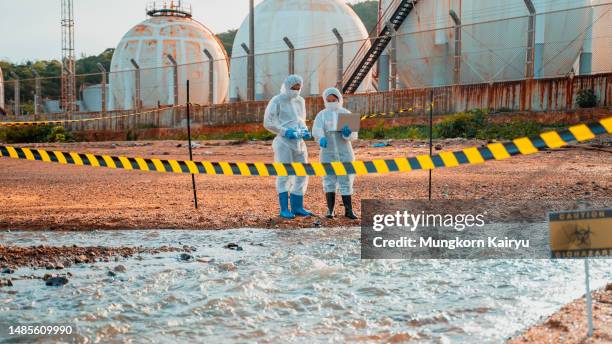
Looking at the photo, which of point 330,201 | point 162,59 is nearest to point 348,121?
point 330,201

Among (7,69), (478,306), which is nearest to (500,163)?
(478,306)

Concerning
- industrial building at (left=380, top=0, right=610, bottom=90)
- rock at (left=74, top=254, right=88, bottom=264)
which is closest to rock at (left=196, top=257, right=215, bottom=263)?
rock at (left=74, top=254, right=88, bottom=264)

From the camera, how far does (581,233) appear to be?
147 inches

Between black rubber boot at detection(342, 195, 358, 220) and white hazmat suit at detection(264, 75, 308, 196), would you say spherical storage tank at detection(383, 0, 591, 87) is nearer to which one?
white hazmat suit at detection(264, 75, 308, 196)

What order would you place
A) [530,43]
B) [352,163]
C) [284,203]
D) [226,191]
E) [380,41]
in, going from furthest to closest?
[380,41], [530,43], [226,191], [284,203], [352,163]

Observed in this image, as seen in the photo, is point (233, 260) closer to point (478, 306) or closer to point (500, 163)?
point (478, 306)

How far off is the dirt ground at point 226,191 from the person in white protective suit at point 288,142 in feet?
0.84

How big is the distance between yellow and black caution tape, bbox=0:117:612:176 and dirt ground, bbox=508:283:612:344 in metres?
1.35

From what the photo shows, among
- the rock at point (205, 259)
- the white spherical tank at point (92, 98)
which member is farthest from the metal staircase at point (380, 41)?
the white spherical tank at point (92, 98)

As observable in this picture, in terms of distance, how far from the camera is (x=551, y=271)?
598cm

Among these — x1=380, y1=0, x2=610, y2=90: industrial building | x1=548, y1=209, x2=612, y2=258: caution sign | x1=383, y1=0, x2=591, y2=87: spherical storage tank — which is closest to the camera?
x1=548, y1=209, x2=612, y2=258: caution sign

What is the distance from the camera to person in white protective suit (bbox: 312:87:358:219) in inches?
362

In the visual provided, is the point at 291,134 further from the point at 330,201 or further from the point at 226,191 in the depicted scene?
the point at 226,191

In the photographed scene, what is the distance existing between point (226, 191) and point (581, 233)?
8682mm
